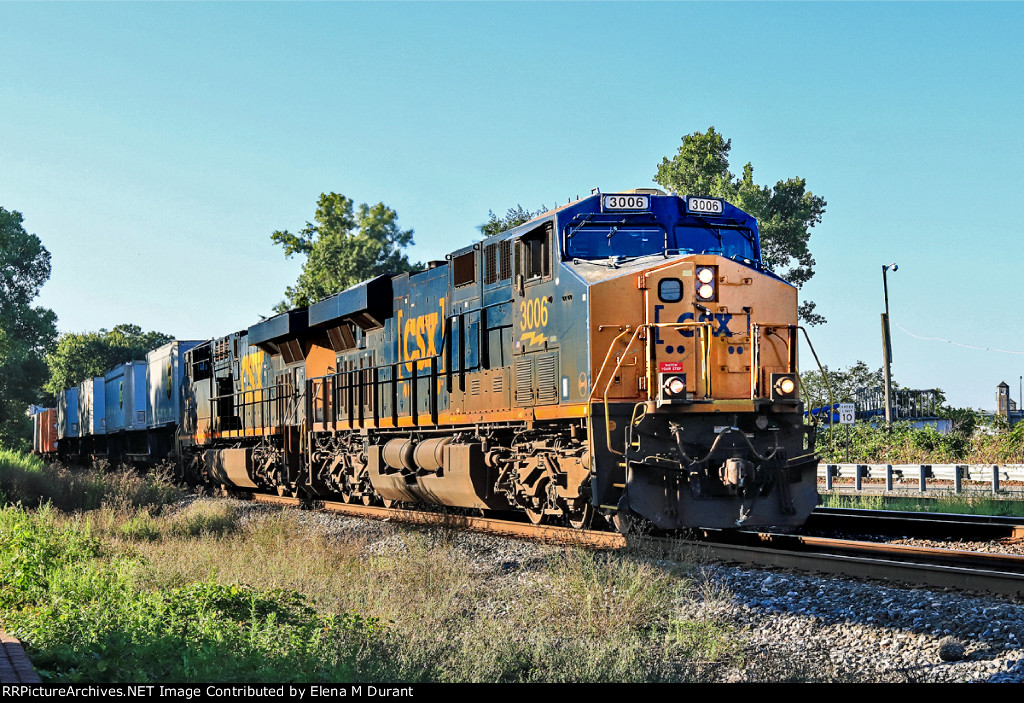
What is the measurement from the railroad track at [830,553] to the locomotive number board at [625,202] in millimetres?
3717

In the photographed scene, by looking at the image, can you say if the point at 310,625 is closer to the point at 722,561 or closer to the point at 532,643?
the point at 532,643

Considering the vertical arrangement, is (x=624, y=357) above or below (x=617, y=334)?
below

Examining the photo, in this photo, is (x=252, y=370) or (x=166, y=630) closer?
(x=166, y=630)

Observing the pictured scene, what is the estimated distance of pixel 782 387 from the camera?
1122cm

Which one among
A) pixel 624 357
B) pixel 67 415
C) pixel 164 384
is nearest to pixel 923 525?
pixel 624 357

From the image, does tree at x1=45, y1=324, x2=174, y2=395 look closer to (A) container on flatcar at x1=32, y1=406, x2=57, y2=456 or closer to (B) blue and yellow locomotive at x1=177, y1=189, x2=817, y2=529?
(A) container on flatcar at x1=32, y1=406, x2=57, y2=456

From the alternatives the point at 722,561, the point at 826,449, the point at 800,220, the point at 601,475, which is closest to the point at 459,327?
the point at 601,475

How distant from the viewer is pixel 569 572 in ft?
28.7

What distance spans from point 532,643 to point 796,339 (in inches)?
234

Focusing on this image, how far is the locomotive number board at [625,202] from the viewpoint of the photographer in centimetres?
1173

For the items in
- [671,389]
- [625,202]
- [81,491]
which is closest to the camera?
[671,389]

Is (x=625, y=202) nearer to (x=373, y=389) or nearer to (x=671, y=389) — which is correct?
(x=671, y=389)

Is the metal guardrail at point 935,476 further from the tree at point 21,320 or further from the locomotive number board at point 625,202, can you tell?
the tree at point 21,320

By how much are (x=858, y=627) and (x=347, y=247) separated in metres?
45.7
